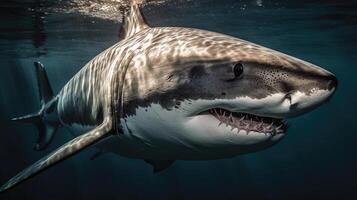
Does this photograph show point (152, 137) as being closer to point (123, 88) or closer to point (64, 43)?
point (123, 88)

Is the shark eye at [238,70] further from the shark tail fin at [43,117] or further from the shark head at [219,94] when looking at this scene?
the shark tail fin at [43,117]

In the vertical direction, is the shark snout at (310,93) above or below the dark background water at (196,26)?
above

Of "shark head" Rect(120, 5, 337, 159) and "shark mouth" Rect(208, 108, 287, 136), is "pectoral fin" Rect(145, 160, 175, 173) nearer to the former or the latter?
"shark head" Rect(120, 5, 337, 159)

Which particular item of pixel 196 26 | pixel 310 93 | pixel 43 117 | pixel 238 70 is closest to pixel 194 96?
pixel 238 70

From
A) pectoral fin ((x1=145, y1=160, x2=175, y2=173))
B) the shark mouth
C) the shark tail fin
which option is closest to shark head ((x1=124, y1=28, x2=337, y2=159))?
the shark mouth

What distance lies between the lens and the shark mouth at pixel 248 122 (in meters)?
2.97

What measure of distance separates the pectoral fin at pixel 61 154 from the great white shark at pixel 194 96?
0.01 metres

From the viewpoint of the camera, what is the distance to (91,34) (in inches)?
815

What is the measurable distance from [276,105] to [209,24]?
16.4m

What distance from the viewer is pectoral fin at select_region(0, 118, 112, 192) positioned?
363 centimetres

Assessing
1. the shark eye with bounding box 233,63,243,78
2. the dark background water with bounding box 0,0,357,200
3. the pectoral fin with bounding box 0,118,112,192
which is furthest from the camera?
the dark background water with bounding box 0,0,357,200

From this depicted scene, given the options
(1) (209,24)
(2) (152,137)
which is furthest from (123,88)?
(1) (209,24)

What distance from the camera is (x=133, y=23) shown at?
5926mm

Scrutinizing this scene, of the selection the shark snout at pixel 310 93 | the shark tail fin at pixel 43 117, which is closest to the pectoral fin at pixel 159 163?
the shark tail fin at pixel 43 117
